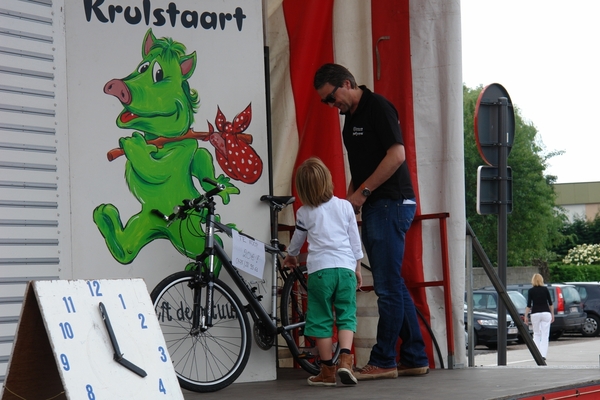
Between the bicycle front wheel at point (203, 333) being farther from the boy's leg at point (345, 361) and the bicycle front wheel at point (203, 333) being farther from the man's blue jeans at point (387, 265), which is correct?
the man's blue jeans at point (387, 265)

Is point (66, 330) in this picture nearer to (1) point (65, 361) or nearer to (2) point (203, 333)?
(1) point (65, 361)

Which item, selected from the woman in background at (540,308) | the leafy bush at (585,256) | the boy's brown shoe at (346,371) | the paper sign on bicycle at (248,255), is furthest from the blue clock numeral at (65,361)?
Answer: the leafy bush at (585,256)

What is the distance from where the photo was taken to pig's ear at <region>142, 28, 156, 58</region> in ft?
19.1

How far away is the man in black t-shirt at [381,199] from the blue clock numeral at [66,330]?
105 inches

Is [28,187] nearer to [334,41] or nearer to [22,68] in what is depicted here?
[22,68]

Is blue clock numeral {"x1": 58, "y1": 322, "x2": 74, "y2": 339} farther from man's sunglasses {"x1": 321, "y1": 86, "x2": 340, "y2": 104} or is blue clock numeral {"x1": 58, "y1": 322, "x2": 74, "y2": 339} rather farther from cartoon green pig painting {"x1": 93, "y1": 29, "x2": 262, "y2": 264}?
man's sunglasses {"x1": 321, "y1": 86, "x2": 340, "y2": 104}

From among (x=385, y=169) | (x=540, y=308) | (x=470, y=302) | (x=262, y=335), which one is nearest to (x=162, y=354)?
(x=262, y=335)

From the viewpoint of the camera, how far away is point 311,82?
734 cm

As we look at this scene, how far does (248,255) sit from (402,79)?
6.93 feet

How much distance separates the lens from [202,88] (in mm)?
6023

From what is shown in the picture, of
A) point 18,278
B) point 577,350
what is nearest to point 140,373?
point 18,278

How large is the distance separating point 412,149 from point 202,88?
6.18 ft

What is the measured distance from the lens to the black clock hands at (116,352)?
11.9ft

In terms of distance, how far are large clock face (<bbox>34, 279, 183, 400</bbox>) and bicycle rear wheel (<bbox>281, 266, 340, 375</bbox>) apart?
2463mm
